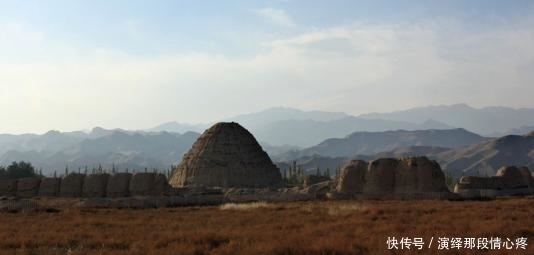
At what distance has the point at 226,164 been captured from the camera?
96.9 metres

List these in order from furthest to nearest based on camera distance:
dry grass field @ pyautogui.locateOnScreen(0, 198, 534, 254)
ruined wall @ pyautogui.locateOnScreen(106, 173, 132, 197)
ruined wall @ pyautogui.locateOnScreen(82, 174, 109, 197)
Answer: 1. ruined wall @ pyautogui.locateOnScreen(82, 174, 109, 197)
2. ruined wall @ pyautogui.locateOnScreen(106, 173, 132, 197)
3. dry grass field @ pyautogui.locateOnScreen(0, 198, 534, 254)

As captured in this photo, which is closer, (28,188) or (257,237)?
(257,237)

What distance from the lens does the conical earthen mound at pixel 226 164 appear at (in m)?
95.0

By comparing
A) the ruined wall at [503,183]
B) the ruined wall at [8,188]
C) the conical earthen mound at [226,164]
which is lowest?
the ruined wall at [8,188]

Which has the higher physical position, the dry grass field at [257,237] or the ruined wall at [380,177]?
the ruined wall at [380,177]

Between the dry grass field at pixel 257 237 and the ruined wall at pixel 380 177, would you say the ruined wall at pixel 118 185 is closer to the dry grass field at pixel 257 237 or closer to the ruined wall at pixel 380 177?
the ruined wall at pixel 380 177

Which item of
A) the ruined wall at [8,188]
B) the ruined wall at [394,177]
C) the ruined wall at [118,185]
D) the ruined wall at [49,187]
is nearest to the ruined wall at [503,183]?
the ruined wall at [394,177]

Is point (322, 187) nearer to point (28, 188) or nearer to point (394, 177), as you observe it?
point (394, 177)

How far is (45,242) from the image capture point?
20.9 meters

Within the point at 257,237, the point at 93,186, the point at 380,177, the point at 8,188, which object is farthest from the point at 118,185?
the point at 257,237

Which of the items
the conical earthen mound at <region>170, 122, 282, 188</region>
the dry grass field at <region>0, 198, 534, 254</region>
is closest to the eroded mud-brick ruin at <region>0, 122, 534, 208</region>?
the dry grass field at <region>0, 198, 534, 254</region>

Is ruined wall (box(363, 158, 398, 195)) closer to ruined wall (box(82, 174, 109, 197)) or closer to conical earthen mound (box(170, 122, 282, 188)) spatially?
ruined wall (box(82, 174, 109, 197))

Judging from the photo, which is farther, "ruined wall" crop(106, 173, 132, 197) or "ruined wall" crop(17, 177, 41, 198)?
"ruined wall" crop(17, 177, 41, 198)

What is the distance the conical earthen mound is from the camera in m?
95.0
